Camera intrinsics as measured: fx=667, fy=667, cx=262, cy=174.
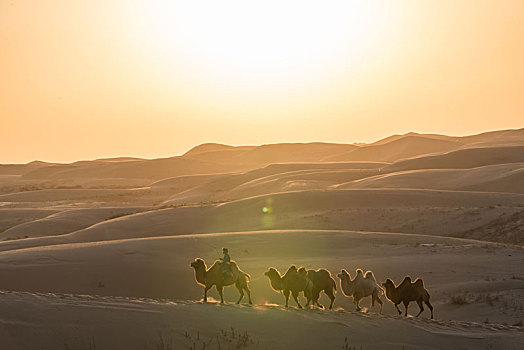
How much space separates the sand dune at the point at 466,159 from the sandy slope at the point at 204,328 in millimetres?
72970

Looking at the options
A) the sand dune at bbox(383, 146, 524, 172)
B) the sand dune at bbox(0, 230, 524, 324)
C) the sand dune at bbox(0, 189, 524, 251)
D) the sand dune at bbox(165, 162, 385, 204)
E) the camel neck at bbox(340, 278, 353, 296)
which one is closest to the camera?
the camel neck at bbox(340, 278, 353, 296)

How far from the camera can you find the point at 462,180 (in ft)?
195

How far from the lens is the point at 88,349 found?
9.98m

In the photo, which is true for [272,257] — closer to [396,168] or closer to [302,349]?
[302,349]

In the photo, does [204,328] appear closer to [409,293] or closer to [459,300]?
[409,293]

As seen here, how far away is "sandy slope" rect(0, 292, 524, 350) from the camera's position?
34.2 ft

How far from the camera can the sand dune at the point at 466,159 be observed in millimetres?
85619

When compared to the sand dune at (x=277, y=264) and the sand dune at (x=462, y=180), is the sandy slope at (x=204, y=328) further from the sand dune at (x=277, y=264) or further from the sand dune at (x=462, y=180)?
the sand dune at (x=462, y=180)

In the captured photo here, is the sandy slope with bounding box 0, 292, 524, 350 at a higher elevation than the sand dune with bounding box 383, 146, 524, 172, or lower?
lower

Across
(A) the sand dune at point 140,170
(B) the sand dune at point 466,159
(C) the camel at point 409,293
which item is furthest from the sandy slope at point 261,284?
(A) the sand dune at point 140,170

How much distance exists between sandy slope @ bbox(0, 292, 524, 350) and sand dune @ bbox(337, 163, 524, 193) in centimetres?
4291

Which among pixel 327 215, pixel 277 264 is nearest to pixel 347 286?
pixel 277 264

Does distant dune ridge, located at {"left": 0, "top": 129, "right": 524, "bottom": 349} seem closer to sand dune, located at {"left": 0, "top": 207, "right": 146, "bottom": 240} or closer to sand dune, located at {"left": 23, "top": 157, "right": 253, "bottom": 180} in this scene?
sand dune, located at {"left": 0, "top": 207, "right": 146, "bottom": 240}

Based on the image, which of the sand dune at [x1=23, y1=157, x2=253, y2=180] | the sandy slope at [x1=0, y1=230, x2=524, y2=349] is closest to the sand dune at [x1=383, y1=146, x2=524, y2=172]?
the sandy slope at [x1=0, y1=230, x2=524, y2=349]
